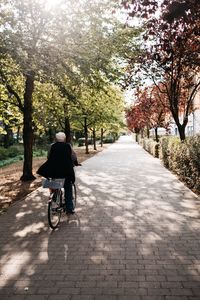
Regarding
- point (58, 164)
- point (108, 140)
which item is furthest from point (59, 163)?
point (108, 140)

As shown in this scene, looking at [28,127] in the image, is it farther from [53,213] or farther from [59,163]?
[53,213]

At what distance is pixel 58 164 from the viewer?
25.3ft

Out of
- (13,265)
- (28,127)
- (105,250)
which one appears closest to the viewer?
(13,265)

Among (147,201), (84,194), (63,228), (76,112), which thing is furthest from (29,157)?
(76,112)

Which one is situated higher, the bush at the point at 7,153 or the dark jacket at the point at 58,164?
the dark jacket at the point at 58,164

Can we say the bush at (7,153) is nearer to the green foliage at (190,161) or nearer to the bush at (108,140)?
the green foliage at (190,161)

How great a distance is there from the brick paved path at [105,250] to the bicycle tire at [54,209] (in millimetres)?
190

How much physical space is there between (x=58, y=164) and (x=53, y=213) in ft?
3.27

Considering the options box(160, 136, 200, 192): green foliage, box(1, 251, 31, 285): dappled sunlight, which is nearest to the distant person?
box(1, 251, 31, 285): dappled sunlight

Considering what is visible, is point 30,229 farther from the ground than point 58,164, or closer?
closer

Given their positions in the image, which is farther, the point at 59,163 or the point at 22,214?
the point at 22,214

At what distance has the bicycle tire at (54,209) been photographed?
7.26 m

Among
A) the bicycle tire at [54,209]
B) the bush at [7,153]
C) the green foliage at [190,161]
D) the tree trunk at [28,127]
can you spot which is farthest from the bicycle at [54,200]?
the bush at [7,153]

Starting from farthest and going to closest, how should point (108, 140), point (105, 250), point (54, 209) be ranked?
point (108, 140)
point (54, 209)
point (105, 250)
